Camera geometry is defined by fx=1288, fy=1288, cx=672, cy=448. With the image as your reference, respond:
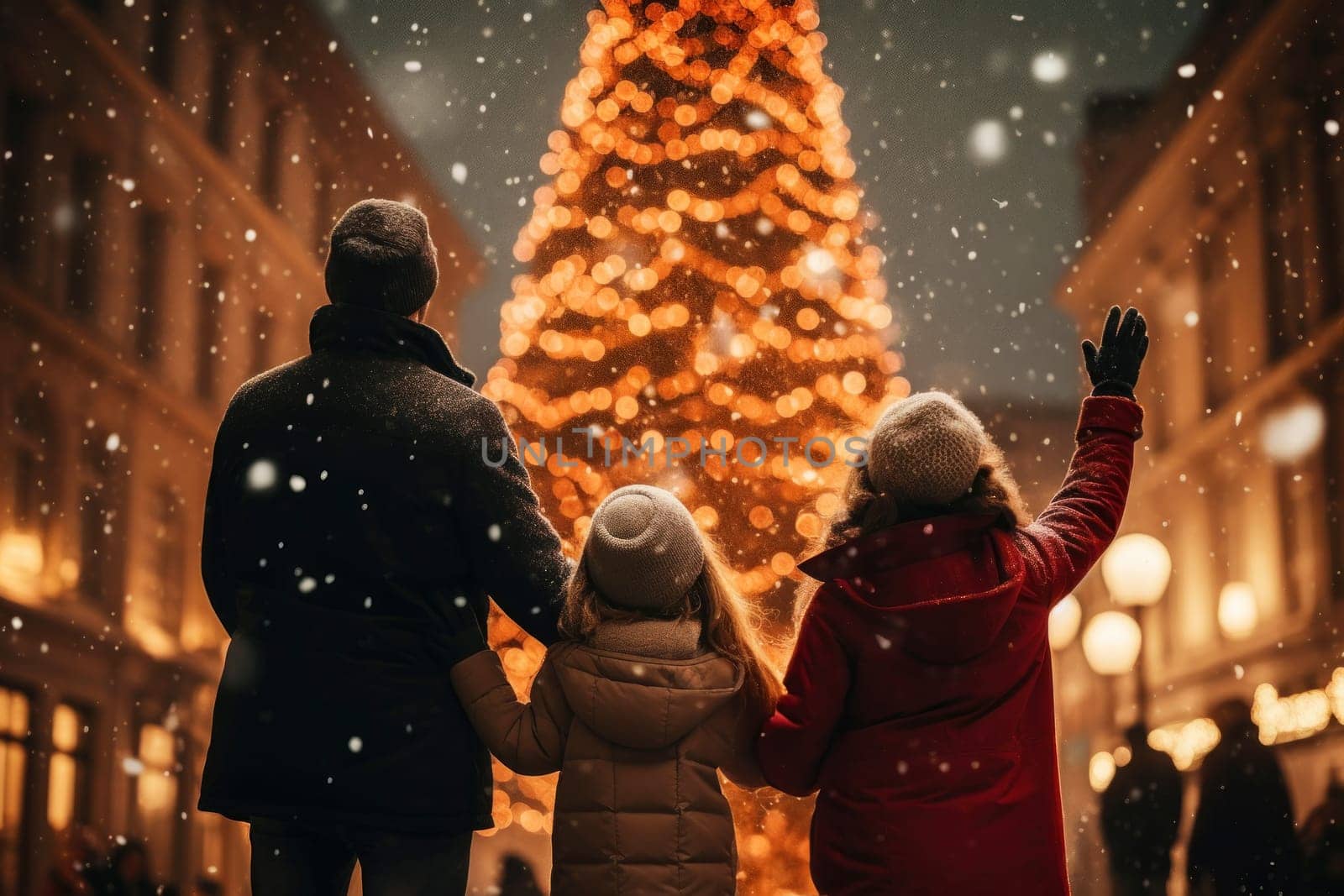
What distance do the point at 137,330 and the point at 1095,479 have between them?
15.4 feet

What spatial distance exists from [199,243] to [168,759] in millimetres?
2456

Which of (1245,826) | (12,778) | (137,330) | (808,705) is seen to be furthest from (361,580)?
(1245,826)

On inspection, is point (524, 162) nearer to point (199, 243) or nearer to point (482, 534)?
point (199, 243)

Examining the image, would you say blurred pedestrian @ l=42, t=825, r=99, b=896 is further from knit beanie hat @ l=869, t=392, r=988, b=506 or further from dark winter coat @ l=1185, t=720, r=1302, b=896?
dark winter coat @ l=1185, t=720, r=1302, b=896

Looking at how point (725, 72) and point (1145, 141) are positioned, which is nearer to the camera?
point (725, 72)

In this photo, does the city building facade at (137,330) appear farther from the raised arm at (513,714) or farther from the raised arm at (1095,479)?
the raised arm at (1095,479)

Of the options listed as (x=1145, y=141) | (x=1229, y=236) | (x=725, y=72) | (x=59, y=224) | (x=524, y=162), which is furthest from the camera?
(x=1229, y=236)

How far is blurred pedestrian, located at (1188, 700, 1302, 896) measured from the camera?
17.4ft

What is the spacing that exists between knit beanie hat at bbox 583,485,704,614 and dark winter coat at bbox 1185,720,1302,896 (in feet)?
12.2

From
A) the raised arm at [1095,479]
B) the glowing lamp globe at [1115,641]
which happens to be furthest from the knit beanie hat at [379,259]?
the glowing lamp globe at [1115,641]

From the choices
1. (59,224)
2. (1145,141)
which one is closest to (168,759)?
(59,224)

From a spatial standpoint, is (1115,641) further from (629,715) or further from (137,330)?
(137,330)

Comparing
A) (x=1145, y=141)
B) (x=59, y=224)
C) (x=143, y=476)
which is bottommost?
(x=143, y=476)

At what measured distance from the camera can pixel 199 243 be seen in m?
6.28
